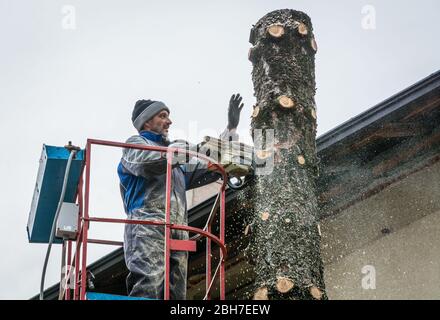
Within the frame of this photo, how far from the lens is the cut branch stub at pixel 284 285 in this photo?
6320 millimetres

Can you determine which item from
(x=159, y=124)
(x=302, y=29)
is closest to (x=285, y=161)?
(x=302, y=29)

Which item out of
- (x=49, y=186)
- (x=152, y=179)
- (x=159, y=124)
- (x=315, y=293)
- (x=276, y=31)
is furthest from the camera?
(x=159, y=124)

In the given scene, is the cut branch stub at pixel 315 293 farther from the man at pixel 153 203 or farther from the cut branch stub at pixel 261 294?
the man at pixel 153 203

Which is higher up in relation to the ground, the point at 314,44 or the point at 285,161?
the point at 314,44

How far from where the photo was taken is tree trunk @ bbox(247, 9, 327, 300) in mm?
6402

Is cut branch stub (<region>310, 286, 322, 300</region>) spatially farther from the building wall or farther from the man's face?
the building wall

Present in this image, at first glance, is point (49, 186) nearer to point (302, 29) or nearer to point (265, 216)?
point (265, 216)

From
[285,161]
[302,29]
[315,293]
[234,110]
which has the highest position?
[302,29]

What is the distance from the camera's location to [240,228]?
33.5 feet

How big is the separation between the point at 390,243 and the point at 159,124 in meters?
2.85

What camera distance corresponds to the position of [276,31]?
7078 millimetres

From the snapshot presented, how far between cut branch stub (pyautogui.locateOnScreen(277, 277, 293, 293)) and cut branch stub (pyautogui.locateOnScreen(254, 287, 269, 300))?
0.28 feet

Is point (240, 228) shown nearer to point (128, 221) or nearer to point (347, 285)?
point (347, 285)
